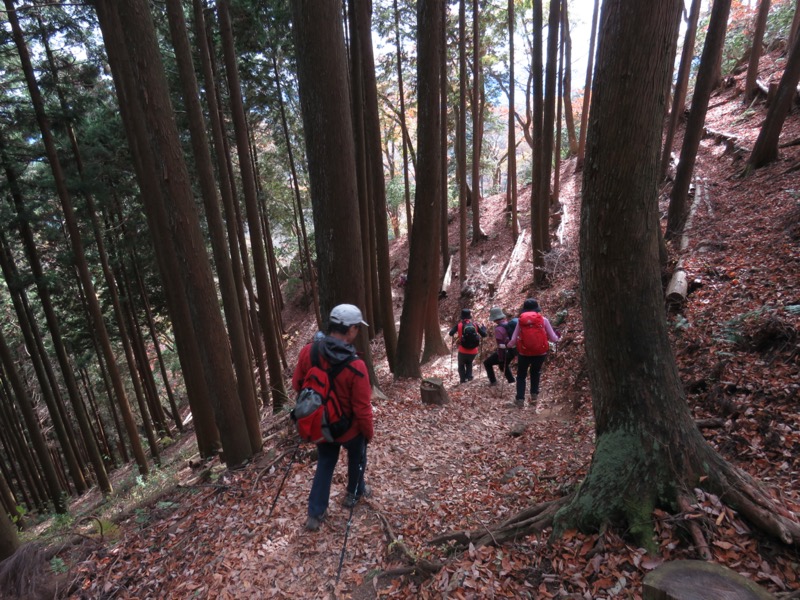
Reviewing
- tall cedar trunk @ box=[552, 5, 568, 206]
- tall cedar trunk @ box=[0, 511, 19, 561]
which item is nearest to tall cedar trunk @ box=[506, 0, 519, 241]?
tall cedar trunk @ box=[552, 5, 568, 206]

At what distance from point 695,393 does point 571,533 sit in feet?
10.0

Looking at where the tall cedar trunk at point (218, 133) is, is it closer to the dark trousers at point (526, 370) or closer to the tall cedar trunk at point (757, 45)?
the dark trousers at point (526, 370)

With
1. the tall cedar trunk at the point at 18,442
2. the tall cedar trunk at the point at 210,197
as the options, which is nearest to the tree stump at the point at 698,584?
the tall cedar trunk at the point at 210,197

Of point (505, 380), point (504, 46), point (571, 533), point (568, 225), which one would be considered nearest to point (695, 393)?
point (571, 533)

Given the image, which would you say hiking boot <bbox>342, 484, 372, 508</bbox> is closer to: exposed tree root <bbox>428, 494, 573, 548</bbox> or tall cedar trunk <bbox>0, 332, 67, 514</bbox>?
exposed tree root <bbox>428, 494, 573, 548</bbox>

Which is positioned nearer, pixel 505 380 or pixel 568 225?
pixel 505 380

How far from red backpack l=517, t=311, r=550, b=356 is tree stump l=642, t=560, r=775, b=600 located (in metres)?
5.08

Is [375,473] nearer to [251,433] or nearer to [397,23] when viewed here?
[251,433]

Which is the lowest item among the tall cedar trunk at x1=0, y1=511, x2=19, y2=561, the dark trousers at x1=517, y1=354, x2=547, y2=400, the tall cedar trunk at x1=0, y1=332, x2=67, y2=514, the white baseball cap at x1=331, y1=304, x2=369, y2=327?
the tall cedar trunk at x1=0, y1=332, x2=67, y2=514

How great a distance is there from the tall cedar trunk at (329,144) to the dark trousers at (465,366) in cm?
408

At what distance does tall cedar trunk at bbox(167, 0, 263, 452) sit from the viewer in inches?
240

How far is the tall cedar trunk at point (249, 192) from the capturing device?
8227 millimetres

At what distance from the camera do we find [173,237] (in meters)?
Answer: 5.54

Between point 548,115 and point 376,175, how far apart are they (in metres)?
5.56
